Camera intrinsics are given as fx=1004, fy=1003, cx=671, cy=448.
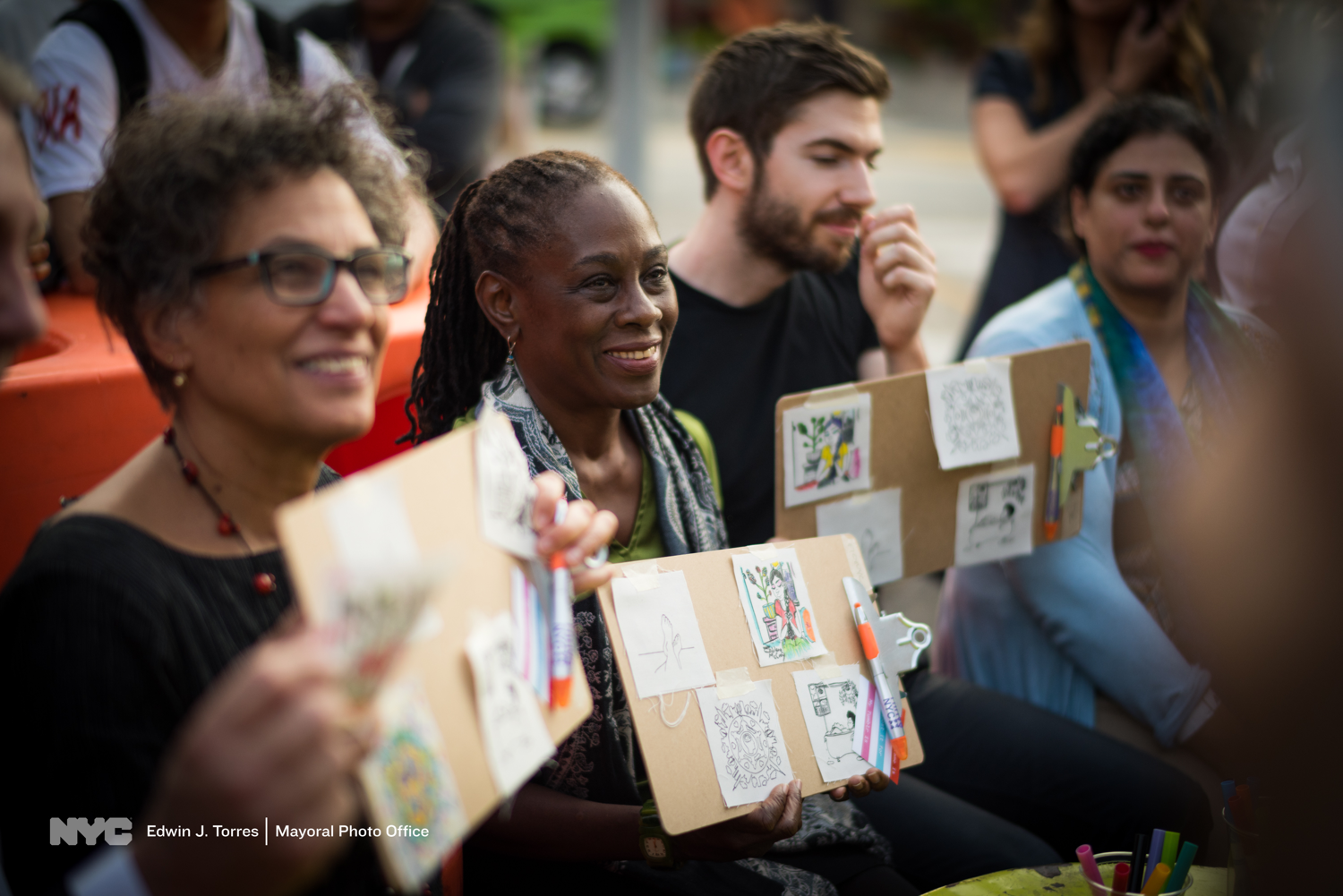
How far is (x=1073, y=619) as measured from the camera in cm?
247

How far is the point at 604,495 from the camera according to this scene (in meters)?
1.97

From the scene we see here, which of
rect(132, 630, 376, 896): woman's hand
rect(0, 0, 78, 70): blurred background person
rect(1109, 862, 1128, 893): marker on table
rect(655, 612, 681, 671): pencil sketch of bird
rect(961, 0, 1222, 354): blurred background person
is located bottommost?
rect(1109, 862, 1128, 893): marker on table

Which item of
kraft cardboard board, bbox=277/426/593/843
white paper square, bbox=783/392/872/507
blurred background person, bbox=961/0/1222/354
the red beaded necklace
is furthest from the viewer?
blurred background person, bbox=961/0/1222/354

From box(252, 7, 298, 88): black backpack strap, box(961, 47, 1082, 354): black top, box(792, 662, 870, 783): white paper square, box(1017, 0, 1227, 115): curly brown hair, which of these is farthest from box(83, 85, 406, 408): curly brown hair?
box(1017, 0, 1227, 115): curly brown hair

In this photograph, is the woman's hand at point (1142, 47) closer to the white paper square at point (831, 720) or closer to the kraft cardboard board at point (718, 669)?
the kraft cardboard board at point (718, 669)

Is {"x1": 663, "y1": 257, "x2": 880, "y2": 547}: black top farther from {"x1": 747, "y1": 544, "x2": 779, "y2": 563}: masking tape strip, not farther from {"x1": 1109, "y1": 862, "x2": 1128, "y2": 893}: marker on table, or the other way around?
{"x1": 1109, "y1": 862, "x2": 1128, "y2": 893}: marker on table

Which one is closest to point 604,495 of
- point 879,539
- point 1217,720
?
point 879,539

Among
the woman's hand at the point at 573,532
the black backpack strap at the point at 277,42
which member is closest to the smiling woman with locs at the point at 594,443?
the woman's hand at the point at 573,532

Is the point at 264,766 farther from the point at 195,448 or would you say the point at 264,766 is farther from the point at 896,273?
the point at 896,273

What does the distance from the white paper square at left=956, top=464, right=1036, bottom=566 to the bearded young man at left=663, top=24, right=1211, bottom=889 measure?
1.36ft

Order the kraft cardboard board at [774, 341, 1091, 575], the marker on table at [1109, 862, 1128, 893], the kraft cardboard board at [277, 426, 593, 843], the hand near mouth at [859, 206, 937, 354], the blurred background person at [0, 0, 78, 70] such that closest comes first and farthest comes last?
the kraft cardboard board at [277, 426, 593, 843]
the marker on table at [1109, 862, 1128, 893]
the kraft cardboard board at [774, 341, 1091, 575]
the hand near mouth at [859, 206, 937, 354]
the blurred background person at [0, 0, 78, 70]

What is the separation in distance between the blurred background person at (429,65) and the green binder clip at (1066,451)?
2.46m

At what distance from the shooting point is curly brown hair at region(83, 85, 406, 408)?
4.05 feet

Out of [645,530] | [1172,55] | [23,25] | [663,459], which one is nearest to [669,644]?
[645,530]
